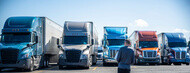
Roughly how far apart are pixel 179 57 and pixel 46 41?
14817 mm

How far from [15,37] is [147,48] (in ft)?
48.8

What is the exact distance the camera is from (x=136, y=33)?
1142 inches

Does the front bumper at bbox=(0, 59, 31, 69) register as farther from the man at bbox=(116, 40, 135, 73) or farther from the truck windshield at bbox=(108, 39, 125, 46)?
the truck windshield at bbox=(108, 39, 125, 46)

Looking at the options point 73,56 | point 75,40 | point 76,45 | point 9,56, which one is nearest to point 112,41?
point 75,40

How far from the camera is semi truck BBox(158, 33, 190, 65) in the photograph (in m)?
27.9

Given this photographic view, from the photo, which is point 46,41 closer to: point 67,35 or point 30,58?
point 67,35

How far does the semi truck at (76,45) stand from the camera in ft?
64.1

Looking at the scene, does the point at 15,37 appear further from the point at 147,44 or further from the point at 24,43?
the point at 147,44

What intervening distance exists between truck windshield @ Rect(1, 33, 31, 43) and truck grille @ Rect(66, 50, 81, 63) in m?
3.33

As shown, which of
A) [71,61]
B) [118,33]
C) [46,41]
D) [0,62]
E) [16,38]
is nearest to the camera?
[0,62]

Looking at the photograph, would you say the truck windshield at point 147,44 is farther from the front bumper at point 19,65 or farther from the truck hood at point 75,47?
→ the front bumper at point 19,65

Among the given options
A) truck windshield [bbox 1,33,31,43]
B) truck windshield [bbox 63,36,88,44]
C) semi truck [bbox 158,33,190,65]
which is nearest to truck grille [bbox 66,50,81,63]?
truck windshield [bbox 63,36,88,44]

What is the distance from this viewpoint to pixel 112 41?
25359 millimetres

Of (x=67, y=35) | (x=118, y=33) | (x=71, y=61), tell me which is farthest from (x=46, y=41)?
(x=118, y=33)
